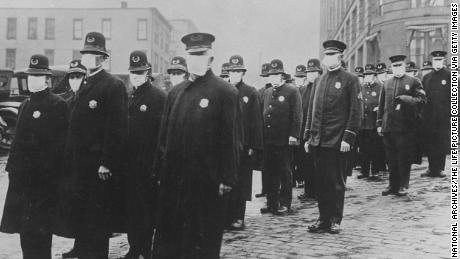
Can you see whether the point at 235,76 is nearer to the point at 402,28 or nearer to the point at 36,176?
the point at 36,176

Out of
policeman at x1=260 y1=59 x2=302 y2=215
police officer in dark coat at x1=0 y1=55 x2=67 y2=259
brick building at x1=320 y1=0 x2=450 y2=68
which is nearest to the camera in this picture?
police officer in dark coat at x1=0 y1=55 x2=67 y2=259

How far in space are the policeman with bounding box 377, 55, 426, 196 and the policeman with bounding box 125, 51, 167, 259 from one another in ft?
15.2

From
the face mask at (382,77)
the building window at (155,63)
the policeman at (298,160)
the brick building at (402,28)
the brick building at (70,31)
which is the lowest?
the policeman at (298,160)

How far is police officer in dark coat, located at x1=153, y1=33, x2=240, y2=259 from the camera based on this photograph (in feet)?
13.8

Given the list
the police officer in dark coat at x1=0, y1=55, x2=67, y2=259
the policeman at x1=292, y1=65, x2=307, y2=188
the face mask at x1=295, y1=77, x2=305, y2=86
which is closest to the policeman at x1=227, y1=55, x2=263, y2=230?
the police officer in dark coat at x1=0, y1=55, x2=67, y2=259

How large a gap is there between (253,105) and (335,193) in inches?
69.2

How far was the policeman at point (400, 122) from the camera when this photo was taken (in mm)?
8648

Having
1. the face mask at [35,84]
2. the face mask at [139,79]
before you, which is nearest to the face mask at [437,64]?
the face mask at [139,79]

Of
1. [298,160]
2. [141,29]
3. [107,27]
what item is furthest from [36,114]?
[107,27]

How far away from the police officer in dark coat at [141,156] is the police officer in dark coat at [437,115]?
669cm

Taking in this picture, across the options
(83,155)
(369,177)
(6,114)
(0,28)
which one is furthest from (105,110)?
(0,28)

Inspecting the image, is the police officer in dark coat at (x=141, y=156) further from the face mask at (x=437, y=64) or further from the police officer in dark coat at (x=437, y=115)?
the face mask at (x=437, y=64)

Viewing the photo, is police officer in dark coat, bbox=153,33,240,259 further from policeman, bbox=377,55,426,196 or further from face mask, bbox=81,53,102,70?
policeman, bbox=377,55,426,196

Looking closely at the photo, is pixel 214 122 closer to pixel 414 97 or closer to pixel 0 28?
pixel 414 97
